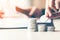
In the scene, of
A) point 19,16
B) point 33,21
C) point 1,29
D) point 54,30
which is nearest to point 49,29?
point 54,30

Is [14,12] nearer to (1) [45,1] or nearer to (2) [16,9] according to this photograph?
(2) [16,9]

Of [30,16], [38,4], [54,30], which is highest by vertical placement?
[38,4]

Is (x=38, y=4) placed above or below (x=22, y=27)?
above

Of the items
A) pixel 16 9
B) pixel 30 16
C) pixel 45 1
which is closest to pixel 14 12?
pixel 16 9

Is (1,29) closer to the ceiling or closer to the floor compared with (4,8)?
closer to the floor

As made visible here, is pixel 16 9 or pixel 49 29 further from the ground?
pixel 16 9

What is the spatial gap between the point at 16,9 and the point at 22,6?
0.06 metres

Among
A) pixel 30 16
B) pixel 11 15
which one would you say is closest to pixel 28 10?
pixel 30 16

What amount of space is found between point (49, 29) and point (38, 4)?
24 centimetres

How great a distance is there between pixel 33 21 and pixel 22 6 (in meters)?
0.17

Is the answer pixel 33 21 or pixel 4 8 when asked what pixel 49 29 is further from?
pixel 4 8

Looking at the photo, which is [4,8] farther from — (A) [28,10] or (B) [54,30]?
(B) [54,30]

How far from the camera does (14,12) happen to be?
1.11 m

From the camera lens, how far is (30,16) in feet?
3.63
